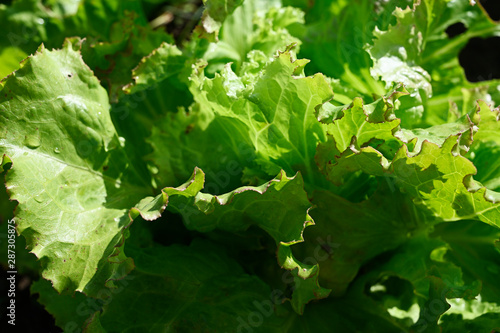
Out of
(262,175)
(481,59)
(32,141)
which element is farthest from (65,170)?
(481,59)

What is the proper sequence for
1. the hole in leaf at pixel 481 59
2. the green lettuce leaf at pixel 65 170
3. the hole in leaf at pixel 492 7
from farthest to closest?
the hole in leaf at pixel 492 7
the hole in leaf at pixel 481 59
the green lettuce leaf at pixel 65 170

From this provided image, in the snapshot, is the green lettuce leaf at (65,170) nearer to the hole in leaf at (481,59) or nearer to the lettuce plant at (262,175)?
the lettuce plant at (262,175)

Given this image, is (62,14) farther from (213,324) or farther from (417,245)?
(417,245)

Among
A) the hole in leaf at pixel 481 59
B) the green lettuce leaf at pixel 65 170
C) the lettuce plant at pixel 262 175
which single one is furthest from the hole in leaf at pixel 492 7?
the green lettuce leaf at pixel 65 170

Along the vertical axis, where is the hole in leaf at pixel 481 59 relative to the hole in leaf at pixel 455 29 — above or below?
below

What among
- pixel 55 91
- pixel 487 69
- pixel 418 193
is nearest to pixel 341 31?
pixel 418 193

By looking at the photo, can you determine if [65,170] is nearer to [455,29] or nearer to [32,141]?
Answer: [32,141]
